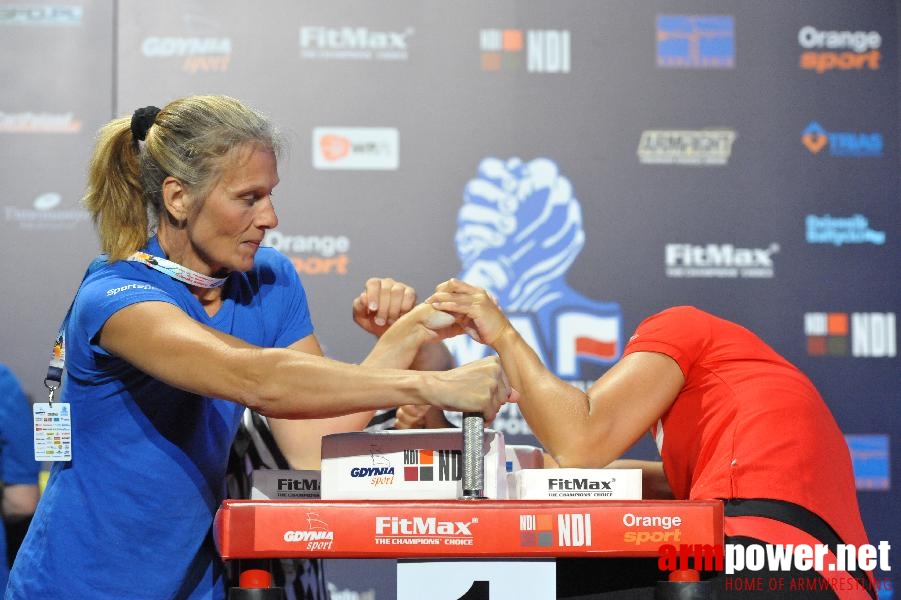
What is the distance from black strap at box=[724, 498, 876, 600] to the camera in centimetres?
177

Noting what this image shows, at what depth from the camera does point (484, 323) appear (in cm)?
220

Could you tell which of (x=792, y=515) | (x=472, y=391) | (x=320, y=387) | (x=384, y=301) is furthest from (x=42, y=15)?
(x=792, y=515)

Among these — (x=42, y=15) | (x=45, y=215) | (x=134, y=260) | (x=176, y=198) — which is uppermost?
(x=42, y=15)

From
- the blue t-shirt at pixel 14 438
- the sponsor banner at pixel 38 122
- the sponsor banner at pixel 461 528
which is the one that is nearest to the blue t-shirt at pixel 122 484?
the sponsor banner at pixel 461 528

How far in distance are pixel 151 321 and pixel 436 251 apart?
2725mm

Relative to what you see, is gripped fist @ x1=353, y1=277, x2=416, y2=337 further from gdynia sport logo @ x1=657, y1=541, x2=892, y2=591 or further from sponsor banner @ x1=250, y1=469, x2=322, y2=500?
gdynia sport logo @ x1=657, y1=541, x2=892, y2=591

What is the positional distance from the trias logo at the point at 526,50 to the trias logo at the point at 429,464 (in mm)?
3030

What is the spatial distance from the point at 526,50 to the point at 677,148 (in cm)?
76

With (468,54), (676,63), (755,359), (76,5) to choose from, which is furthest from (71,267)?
(755,359)

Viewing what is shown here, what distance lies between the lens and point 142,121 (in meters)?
2.02

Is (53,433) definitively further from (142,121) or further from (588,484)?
(588,484)

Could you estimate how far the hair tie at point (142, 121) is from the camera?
2.02 meters

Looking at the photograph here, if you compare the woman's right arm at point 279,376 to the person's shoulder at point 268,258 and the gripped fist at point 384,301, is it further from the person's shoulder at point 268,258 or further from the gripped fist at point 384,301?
the gripped fist at point 384,301

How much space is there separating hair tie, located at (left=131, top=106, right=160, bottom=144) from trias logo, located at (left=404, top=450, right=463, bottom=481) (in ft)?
2.73
